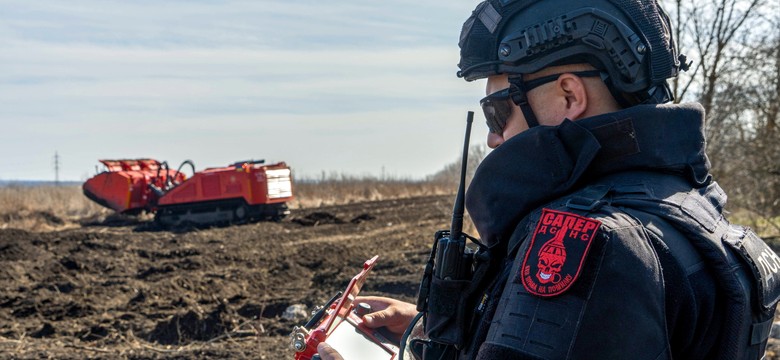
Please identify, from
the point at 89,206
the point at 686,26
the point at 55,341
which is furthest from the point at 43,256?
the point at 89,206

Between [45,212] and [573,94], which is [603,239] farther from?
[45,212]

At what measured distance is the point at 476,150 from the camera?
1266cm

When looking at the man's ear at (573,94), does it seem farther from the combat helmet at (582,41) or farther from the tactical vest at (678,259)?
the tactical vest at (678,259)

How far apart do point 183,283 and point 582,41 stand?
34.3 feet

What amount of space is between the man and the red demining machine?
70.7 feet

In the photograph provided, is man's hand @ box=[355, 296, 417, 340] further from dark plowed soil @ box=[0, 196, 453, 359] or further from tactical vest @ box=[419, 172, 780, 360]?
dark plowed soil @ box=[0, 196, 453, 359]

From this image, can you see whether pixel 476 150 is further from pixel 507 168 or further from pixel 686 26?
pixel 507 168

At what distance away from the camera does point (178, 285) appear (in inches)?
452

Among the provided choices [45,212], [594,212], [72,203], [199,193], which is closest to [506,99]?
[594,212]

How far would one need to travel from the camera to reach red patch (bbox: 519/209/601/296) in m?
1.39

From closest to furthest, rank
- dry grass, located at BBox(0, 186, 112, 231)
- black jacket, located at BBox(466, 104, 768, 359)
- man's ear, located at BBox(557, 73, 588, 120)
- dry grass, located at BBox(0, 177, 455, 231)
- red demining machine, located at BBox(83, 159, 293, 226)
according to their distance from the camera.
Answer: black jacket, located at BBox(466, 104, 768, 359), man's ear, located at BBox(557, 73, 588, 120), red demining machine, located at BBox(83, 159, 293, 226), dry grass, located at BBox(0, 186, 112, 231), dry grass, located at BBox(0, 177, 455, 231)

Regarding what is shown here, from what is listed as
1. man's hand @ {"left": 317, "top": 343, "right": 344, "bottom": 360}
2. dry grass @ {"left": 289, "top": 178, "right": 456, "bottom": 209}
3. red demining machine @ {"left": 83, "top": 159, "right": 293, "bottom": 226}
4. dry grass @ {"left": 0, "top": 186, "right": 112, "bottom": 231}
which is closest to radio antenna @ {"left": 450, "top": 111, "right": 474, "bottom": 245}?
man's hand @ {"left": 317, "top": 343, "right": 344, "bottom": 360}

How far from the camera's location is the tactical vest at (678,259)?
1.57 m

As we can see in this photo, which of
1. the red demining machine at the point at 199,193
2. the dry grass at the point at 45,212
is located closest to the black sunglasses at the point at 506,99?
the red demining machine at the point at 199,193
